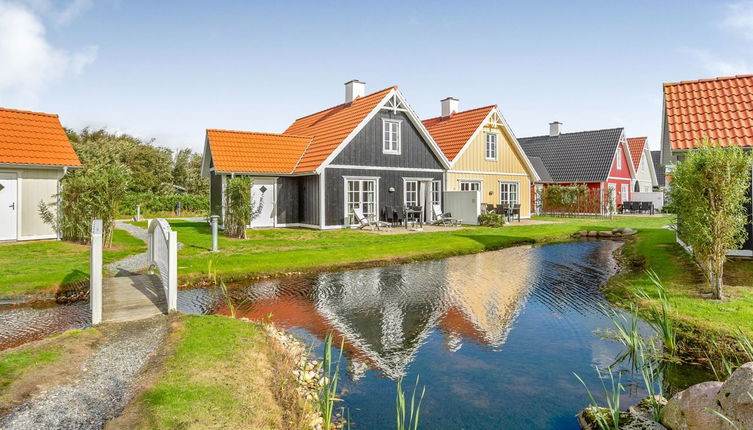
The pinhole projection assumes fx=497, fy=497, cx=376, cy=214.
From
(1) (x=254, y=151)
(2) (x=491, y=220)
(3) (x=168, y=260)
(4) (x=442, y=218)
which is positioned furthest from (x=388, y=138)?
(3) (x=168, y=260)

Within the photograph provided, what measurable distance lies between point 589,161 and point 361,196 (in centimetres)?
2191

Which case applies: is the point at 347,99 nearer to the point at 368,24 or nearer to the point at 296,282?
the point at 368,24

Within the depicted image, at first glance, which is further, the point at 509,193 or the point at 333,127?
the point at 509,193

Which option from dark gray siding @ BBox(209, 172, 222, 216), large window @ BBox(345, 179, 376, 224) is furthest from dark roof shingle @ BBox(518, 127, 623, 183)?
dark gray siding @ BBox(209, 172, 222, 216)

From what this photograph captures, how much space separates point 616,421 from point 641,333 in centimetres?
342

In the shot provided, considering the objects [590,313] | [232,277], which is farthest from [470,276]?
[232,277]

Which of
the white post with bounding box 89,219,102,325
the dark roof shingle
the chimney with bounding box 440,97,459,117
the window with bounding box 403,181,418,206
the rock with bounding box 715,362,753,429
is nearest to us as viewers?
the rock with bounding box 715,362,753,429

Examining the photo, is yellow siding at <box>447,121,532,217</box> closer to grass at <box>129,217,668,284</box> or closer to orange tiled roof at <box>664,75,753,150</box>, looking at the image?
grass at <box>129,217,668,284</box>

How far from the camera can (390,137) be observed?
22.4 m

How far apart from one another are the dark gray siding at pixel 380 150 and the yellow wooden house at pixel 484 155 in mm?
1929

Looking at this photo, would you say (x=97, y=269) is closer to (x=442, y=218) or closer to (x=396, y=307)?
(x=396, y=307)

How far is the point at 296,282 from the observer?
10852 millimetres

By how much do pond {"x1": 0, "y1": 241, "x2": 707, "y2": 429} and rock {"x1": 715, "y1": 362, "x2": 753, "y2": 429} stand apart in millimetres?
1238

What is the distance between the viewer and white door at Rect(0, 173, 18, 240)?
599 inches
